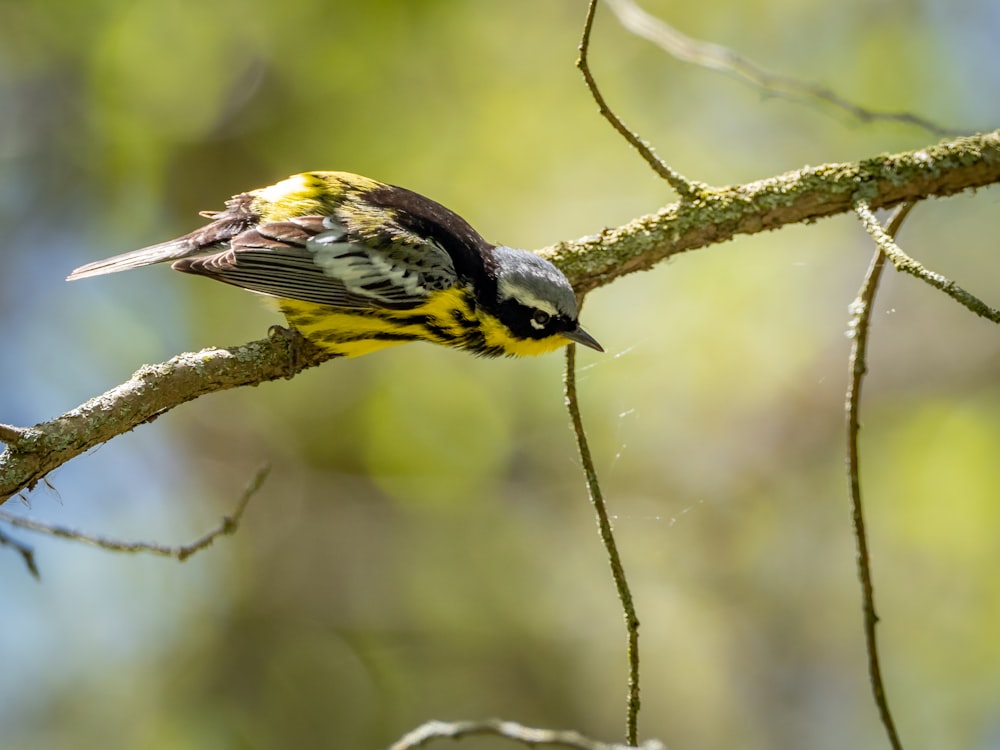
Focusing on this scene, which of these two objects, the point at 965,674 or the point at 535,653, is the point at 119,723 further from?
the point at 965,674

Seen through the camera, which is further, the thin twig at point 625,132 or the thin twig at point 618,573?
the thin twig at point 625,132

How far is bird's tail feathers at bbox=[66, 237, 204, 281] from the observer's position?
4031mm

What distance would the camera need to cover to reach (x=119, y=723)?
698cm

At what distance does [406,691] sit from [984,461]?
14.5 ft

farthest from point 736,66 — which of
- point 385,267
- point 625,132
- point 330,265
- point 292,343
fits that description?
point 292,343

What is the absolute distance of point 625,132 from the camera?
320 centimetres

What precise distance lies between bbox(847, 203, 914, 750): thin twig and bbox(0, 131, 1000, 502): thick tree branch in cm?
15

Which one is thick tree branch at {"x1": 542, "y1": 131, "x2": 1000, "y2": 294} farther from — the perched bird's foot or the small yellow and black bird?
the perched bird's foot

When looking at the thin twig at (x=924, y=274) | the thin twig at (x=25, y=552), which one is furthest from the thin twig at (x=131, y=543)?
the thin twig at (x=924, y=274)

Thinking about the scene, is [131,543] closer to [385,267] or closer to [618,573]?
[385,267]

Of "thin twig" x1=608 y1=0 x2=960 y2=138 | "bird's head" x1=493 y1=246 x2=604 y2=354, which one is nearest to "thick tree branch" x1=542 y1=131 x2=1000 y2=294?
"bird's head" x1=493 y1=246 x2=604 y2=354

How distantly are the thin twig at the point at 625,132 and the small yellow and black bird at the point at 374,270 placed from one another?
0.52m

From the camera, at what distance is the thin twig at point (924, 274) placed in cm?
234

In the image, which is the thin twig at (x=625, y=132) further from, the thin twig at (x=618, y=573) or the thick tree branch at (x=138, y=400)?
the thick tree branch at (x=138, y=400)
